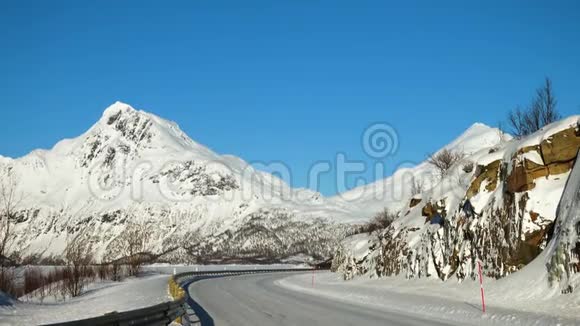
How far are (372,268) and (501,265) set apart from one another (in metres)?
17.2

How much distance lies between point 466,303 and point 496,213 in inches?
219

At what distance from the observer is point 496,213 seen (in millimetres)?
25062

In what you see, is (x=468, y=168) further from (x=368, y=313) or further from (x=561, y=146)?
(x=368, y=313)

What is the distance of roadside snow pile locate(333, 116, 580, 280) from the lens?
74.3ft

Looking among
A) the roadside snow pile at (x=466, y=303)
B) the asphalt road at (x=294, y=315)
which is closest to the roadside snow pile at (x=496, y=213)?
the roadside snow pile at (x=466, y=303)

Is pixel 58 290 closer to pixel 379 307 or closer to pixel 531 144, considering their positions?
pixel 379 307

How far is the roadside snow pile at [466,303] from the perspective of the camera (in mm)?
16016

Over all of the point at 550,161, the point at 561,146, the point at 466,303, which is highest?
the point at 561,146

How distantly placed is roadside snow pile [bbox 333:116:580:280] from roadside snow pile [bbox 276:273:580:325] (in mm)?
1154

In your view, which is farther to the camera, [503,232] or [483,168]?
[483,168]

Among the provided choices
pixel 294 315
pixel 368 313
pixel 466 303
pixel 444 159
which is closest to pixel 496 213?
pixel 466 303

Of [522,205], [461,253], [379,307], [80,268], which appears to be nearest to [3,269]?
[80,268]

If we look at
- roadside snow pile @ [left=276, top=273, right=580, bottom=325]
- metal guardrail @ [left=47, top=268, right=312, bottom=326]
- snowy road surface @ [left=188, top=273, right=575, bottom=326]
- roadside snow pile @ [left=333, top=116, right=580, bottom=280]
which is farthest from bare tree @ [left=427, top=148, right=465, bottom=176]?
metal guardrail @ [left=47, top=268, right=312, bottom=326]

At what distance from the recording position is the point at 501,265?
2362 cm
